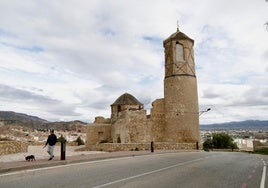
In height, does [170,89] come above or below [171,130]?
above

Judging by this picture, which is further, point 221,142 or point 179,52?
point 221,142

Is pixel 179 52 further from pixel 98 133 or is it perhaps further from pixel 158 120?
pixel 98 133

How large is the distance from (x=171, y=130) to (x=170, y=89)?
5086 mm

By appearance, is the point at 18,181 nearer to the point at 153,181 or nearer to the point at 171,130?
the point at 153,181

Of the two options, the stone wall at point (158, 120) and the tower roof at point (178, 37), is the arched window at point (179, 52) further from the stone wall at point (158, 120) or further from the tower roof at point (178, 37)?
the stone wall at point (158, 120)

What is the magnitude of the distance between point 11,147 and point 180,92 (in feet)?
71.9

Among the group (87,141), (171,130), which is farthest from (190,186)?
A: (87,141)

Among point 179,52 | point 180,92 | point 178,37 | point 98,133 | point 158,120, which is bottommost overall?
point 98,133

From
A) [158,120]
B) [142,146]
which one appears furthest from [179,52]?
[142,146]

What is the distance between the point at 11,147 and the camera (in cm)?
2755

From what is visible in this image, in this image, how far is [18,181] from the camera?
11070 mm

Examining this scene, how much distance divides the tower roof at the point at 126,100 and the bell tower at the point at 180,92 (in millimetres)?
9330

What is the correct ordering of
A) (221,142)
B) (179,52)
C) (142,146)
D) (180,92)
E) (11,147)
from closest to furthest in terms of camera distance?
(11,147) < (142,146) < (180,92) < (179,52) < (221,142)

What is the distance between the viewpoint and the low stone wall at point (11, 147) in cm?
2562
